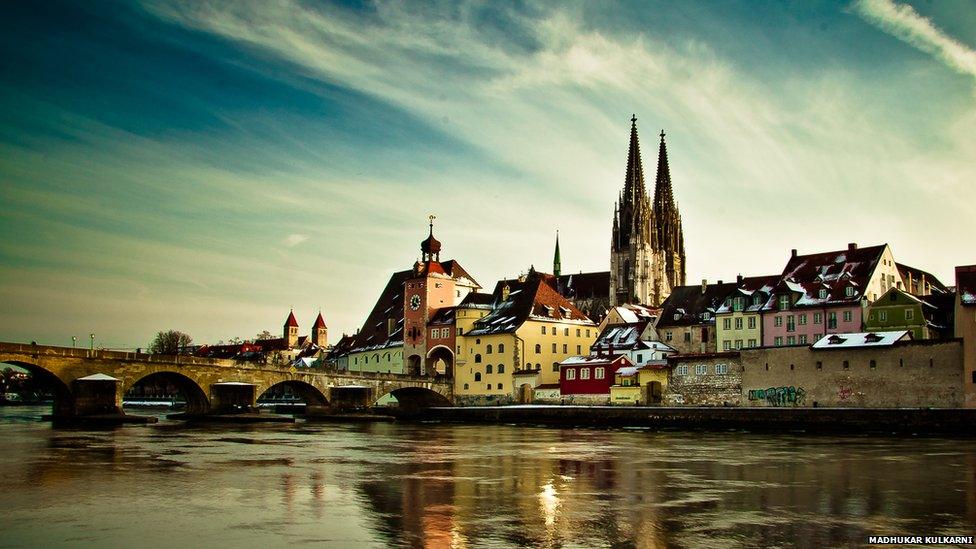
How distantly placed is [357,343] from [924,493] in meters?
97.0

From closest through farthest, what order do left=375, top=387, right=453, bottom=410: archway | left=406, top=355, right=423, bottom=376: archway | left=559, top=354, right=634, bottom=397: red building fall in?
1. left=559, top=354, right=634, bottom=397: red building
2. left=375, top=387, right=453, bottom=410: archway
3. left=406, top=355, right=423, bottom=376: archway

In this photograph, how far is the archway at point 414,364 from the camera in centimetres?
9621

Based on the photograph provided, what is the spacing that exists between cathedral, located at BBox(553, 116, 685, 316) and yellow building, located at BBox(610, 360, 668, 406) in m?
59.2

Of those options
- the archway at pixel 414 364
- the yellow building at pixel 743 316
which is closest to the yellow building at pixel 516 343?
the archway at pixel 414 364

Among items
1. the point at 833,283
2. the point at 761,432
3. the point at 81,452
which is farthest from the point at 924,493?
the point at 833,283

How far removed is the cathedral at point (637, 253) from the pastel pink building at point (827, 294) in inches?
2407

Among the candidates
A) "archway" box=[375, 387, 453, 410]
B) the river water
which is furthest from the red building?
the river water

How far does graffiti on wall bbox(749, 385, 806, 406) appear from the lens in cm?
6156

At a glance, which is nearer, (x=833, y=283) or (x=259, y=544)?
(x=259, y=544)

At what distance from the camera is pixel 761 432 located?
55.1 m

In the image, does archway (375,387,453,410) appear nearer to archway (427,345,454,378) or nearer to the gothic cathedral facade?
archway (427,345,454,378)

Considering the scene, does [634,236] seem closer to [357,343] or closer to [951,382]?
[357,343]

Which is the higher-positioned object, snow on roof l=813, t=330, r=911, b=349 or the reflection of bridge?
snow on roof l=813, t=330, r=911, b=349

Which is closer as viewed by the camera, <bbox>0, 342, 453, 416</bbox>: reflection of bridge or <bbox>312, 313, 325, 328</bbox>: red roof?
<bbox>0, 342, 453, 416</bbox>: reflection of bridge
